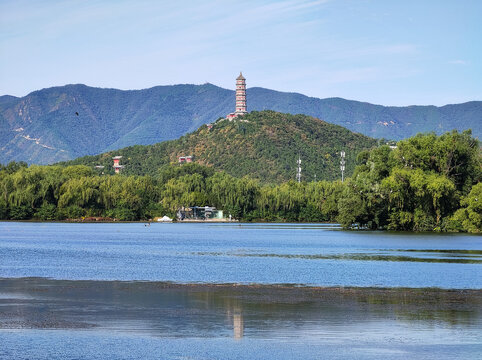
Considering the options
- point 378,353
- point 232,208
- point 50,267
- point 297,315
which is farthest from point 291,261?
point 232,208

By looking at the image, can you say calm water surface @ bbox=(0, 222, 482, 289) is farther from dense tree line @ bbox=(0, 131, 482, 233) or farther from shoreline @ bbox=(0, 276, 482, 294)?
dense tree line @ bbox=(0, 131, 482, 233)

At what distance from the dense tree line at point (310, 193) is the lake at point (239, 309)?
127ft

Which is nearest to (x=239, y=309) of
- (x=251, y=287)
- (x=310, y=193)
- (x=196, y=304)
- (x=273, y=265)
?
(x=196, y=304)

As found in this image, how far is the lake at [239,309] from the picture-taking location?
17.6 m

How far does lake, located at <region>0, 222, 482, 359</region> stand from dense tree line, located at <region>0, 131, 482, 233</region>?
127 feet

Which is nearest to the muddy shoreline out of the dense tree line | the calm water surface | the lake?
the lake

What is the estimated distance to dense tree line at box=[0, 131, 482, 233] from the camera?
8306cm

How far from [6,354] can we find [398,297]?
1548 centimetres

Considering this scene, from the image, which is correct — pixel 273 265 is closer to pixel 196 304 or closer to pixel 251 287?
pixel 251 287

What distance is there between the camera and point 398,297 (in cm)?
2747

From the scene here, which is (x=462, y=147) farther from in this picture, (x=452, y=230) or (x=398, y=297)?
(x=398, y=297)

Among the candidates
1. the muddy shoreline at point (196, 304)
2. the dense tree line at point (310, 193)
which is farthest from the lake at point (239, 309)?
the dense tree line at point (310, 193)

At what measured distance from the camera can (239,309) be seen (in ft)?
77.5

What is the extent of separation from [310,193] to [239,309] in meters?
127
